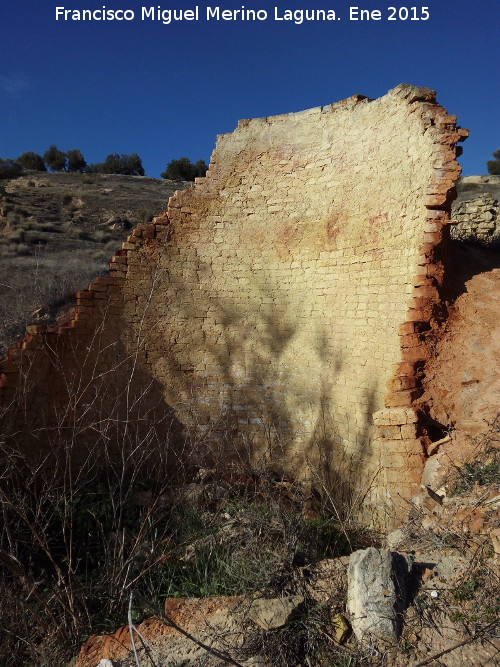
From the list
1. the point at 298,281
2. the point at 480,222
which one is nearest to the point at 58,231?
the point at 298,281

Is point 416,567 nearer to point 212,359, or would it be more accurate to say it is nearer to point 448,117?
point 212,359

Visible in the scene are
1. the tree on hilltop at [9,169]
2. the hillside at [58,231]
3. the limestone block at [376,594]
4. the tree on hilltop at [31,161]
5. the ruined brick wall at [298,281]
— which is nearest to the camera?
the limestone block at [376,594]

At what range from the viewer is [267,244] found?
20.3 ft

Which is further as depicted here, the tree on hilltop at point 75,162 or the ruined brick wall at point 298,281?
the tree on hilltop at point 75,162

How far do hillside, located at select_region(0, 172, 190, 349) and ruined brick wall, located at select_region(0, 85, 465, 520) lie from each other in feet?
9.92

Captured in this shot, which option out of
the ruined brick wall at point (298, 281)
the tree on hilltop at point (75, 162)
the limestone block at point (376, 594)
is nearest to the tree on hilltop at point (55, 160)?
the tree on hilltop at point (75, 162)

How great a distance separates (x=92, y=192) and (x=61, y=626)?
65.1ft

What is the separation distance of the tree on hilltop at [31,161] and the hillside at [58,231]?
5.38m

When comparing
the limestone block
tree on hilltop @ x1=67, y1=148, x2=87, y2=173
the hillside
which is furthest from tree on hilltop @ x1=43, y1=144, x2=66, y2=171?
the limestone block

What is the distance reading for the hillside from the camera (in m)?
10.6

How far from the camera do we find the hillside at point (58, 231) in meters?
10.6

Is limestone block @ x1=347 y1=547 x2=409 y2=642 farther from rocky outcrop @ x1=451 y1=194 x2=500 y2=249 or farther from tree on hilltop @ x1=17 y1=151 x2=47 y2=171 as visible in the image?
tree on hilltop @ x1=17 y1=151 x2=47 y2=171

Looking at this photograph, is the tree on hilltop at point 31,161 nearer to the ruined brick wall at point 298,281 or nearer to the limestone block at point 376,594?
the ruined brick wall at point 298,281

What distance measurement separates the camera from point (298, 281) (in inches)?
235
